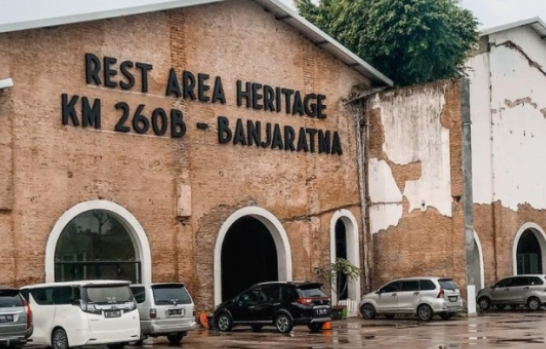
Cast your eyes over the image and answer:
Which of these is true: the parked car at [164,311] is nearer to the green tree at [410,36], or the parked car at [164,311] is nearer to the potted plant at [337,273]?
the potted plant at [337,273]

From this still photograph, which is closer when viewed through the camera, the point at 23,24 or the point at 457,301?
the point at 23,24

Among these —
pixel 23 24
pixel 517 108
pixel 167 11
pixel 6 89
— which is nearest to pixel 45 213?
pixel 6 89

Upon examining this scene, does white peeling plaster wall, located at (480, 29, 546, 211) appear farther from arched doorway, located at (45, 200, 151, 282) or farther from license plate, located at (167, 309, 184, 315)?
license plate, located at (167, 309, 184, 315)

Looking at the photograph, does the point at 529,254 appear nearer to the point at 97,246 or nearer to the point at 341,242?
the point at 341,242

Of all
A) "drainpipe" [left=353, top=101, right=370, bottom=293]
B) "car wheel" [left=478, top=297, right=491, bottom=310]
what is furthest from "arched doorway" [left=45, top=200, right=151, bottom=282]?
"car wheel" [left=478, top=297, right=491, bottom=310]

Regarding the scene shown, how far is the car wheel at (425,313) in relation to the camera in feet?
100.0

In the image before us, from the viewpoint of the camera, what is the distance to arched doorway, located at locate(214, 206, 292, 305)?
30.7 metres

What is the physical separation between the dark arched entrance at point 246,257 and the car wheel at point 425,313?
5047 millimetres

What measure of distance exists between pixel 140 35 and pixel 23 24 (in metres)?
4.34

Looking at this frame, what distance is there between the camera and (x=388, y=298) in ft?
105

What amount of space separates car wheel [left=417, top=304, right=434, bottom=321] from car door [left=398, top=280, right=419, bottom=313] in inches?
9.6

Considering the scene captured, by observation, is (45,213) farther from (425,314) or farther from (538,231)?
(538,231)

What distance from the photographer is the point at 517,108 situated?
41.3m

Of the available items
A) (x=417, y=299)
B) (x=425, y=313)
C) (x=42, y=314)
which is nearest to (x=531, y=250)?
(x=417, y=299)
